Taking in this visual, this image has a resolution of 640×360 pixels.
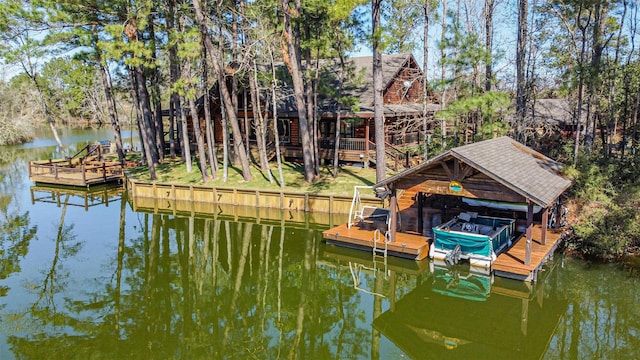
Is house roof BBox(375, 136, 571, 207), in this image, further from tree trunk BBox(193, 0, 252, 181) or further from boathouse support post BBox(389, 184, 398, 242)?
tree trunk BBox(193, 0, 252, 181)

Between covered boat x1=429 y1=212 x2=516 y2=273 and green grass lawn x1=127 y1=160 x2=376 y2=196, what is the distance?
753cm

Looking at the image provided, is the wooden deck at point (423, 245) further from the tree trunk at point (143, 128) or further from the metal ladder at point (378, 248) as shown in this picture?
the tree trunk at point (143, 128)

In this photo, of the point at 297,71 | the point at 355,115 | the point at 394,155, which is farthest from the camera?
the point at 394,155

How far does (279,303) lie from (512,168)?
27.5ft

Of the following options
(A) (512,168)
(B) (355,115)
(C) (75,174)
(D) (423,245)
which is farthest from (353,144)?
(C) (75,174)

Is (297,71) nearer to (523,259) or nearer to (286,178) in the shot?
(286,178)

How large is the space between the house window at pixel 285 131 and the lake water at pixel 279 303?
1256 cm

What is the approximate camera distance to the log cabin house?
27.4 m

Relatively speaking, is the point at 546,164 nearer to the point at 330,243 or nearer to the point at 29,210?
the point at 330,243

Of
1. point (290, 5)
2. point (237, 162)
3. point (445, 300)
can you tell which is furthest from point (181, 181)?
point (445, 300)

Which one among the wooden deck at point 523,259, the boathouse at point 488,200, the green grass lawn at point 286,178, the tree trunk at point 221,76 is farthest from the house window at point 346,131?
the wooden deck at point 523,259

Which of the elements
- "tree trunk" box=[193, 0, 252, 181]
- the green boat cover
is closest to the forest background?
"tree trunk" box=[193, 0, 252, 181]

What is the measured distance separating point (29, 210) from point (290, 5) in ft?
57.5

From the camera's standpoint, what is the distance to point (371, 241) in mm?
16562
